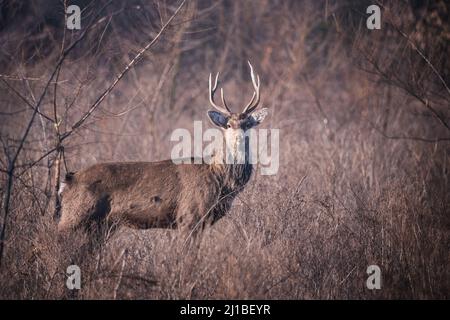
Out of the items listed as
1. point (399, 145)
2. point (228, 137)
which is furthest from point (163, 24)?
point (399, 145)

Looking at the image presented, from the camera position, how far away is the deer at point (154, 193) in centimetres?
743

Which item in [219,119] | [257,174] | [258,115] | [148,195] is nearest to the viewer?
[148,195]

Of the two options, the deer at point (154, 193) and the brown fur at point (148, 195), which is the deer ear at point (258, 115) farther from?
the brown fur at point (148, 195)

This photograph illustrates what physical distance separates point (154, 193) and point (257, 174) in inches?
98.6

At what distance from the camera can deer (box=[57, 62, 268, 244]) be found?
7434 mm

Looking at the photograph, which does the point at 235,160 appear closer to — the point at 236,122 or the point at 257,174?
Answer: the point at 236,122

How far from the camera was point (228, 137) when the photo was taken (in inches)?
322

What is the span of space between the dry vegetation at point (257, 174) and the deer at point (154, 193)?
0.25 meters

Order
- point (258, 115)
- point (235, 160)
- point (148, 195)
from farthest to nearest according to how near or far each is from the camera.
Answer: point (258, 115)
point (235, 160)
point (148, 195)

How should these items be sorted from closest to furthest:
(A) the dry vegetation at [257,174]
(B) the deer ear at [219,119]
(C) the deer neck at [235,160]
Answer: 1. (A) the dry vegetation at [257,174]
2. (C) the deer neck at [235,160]
3. (B) the deer ear at [219,119]

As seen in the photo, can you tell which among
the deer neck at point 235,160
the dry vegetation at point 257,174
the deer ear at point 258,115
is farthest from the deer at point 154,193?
the deer ear at point 258,115

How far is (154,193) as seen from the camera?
7711 millimetres

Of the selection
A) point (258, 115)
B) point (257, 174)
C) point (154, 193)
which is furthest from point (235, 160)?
point (257, 174)
